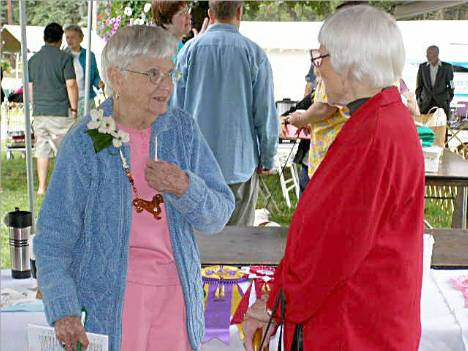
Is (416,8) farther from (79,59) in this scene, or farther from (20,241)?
(20,241)

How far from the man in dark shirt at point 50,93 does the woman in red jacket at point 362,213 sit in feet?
18.8

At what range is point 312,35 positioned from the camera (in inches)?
489

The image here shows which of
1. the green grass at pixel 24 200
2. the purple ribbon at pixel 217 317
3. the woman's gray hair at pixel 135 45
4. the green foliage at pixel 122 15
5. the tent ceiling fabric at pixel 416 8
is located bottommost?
the green grass at pixel 24 200

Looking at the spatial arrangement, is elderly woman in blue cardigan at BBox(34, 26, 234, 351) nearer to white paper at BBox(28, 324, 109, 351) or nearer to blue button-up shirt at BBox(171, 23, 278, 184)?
white paper at BBox(28, 324, 109, 351)

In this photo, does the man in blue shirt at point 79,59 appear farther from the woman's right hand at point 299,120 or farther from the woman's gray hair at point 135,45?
the woman's gray hair at point 135,45

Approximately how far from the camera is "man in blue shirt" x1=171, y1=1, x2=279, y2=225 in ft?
11.9

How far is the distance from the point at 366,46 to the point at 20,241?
1.26 meters

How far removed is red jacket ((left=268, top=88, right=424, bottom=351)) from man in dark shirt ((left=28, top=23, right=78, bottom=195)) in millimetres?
5757

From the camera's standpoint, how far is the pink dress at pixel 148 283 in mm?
1666

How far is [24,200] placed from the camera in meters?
7.19

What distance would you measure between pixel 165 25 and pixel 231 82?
487 millimetres

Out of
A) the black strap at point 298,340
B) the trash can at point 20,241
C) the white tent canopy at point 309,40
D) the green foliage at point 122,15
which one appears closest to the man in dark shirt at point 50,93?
the green foliage at point 122,15

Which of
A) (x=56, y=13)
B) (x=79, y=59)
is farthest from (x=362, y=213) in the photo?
(x=56, y=13)

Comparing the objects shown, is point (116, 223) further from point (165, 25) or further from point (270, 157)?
point (270, 157)
